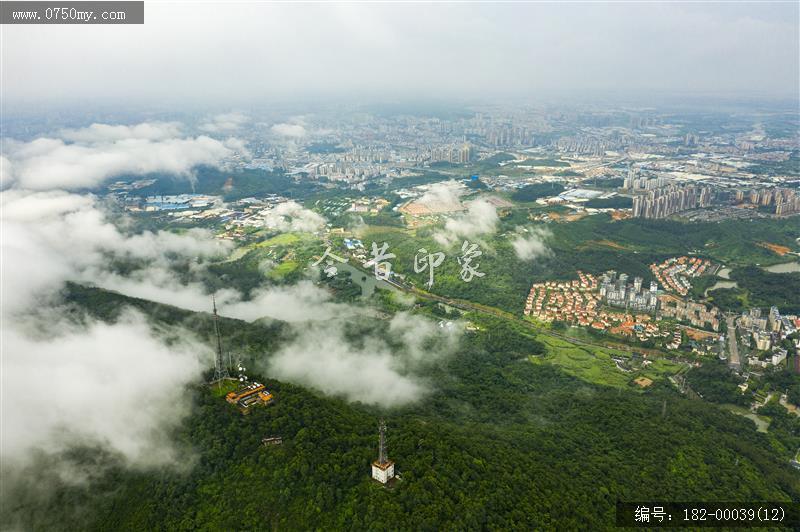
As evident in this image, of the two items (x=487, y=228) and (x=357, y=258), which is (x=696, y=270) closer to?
(x=487, y=228)

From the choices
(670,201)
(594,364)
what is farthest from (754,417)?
(670,201)

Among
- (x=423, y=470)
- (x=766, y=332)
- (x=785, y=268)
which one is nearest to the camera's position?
(x=423, y=470)

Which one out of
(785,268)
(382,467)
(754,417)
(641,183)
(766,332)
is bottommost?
(754,417)

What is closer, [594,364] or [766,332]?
[594,364]

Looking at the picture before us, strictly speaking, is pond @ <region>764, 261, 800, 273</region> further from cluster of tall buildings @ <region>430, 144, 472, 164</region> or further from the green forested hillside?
cluster of tall buildings @ <region>430, 144, 472, 164</region>

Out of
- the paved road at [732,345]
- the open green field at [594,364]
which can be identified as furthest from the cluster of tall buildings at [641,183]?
the open green field at [594,364]

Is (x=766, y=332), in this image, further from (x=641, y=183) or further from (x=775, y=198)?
(x=641, y=183)

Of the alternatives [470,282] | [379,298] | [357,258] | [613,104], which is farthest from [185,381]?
[613,104]

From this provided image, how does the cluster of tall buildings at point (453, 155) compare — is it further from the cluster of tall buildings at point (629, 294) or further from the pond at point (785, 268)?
the cluster of tall buildings at point (629, 294)
